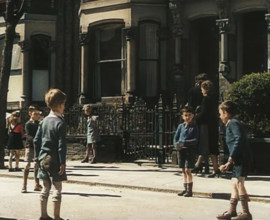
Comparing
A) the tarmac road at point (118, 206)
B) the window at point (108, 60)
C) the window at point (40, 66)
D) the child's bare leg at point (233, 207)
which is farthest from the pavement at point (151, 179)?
the window at point (40, 66)

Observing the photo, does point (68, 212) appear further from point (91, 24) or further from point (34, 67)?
point (34, 67)

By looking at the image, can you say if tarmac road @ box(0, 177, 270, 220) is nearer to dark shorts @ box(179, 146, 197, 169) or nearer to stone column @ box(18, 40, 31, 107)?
dark shorts @ box(179, 146, 197, 169)

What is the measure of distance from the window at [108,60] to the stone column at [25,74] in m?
3.07

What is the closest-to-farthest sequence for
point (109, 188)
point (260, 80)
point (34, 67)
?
point (109, 188), point (260, 80), point (34, 67)

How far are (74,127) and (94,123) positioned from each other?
158 cm

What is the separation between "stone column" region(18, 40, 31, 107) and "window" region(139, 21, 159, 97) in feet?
16.5

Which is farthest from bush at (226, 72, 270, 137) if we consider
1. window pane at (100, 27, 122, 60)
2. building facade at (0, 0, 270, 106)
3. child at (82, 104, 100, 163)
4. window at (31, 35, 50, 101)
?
window at (31, 35, 50, 101)

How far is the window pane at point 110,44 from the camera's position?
1767 centimetres

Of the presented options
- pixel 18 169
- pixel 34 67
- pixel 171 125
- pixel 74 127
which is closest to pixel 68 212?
pixel 18 169

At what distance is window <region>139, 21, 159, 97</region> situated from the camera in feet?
56.5

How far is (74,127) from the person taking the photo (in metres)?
15.6

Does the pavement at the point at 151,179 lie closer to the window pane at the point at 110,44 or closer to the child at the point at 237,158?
the child at the point at 237,158

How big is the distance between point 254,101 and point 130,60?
21.0 feet

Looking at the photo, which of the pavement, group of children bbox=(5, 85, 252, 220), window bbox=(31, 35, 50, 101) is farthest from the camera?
window bbox=(31, 35, 50, 101)
